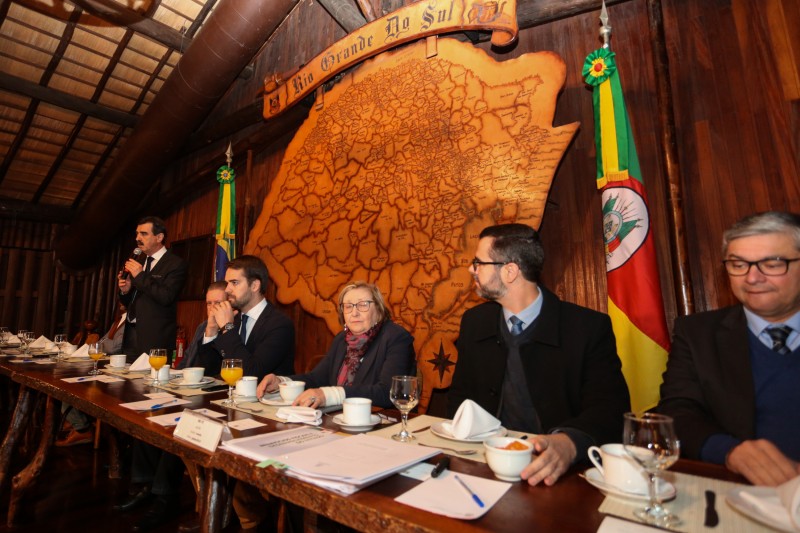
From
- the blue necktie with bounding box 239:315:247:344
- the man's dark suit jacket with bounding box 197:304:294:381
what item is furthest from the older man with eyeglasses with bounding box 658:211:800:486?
the blue necktie with bounding box 239:315:247:344

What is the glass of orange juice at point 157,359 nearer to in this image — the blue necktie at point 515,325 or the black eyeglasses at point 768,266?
the blue necktie at point 515,325

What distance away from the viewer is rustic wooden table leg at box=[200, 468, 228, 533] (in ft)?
3.83

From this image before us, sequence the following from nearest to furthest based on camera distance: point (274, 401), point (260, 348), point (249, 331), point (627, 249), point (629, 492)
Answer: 1. point (629, 492)
2. point (274, 401)
3. point (627, 249)
4. point (260, 348)
5. point (249, 331)

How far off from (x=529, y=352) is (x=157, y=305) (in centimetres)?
276

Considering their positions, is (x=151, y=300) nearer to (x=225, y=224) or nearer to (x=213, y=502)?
(x=225, y=224)

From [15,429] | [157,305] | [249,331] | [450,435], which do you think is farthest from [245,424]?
[157,305]

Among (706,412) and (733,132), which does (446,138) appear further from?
(706,412)

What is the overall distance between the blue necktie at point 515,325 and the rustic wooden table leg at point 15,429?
251 centimetres

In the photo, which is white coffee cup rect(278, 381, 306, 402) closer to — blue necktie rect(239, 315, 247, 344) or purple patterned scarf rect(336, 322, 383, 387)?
purple patterned scarf rect(336, 322, 383, 387)

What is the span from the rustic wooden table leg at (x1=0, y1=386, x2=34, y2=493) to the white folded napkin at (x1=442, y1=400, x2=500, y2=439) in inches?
94.8

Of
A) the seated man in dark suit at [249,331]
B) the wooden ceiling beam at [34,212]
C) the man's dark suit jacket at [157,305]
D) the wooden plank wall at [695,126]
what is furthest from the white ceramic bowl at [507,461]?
the wooden ceiling beam at [34,212]

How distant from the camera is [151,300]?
3158 mm

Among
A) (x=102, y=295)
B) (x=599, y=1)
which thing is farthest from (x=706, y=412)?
(x=102, y=295)

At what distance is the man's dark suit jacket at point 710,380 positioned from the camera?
3.93 feet
